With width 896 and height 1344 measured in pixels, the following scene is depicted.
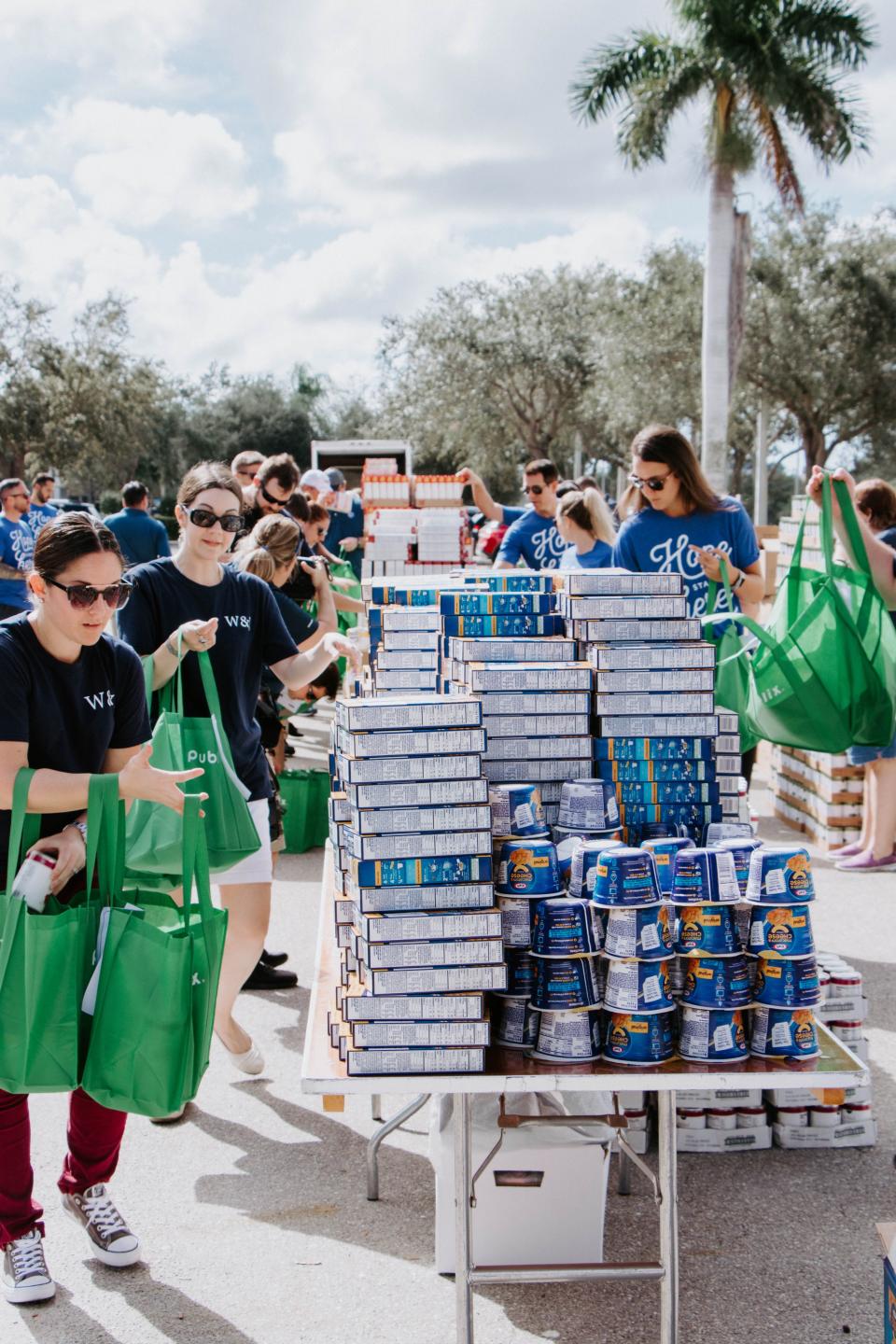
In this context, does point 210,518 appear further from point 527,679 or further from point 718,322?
point 718,322

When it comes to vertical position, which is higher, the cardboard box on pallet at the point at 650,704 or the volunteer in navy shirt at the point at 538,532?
the volunteer in navy shirt at the point at 538,532

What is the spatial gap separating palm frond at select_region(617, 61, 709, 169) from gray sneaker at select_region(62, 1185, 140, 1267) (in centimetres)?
2057

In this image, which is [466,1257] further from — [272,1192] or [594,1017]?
[272,1192]

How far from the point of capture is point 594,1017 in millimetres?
2730

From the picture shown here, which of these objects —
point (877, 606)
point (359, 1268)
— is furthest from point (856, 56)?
point (359, 1268)

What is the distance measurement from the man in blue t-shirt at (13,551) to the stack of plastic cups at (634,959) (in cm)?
888

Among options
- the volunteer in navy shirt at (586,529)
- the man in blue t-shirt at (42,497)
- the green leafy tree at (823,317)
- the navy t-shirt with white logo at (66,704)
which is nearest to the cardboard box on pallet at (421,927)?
the navy t-shirt with white logo at (66,704)

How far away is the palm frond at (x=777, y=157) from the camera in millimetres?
20250

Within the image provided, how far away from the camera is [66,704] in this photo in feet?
10.0

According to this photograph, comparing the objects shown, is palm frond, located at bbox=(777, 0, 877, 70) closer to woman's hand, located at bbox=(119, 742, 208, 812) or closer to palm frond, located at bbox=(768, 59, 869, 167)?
palm frond, located at bbox=(768, 59, 869, 167)

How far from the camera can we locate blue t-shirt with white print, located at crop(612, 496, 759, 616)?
16.8ft

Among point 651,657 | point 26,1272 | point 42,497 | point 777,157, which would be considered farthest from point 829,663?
point 777,157

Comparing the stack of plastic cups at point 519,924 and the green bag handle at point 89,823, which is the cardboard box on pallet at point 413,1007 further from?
the green bag handle at point 89,823

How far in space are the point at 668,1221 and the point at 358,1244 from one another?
1058mm
